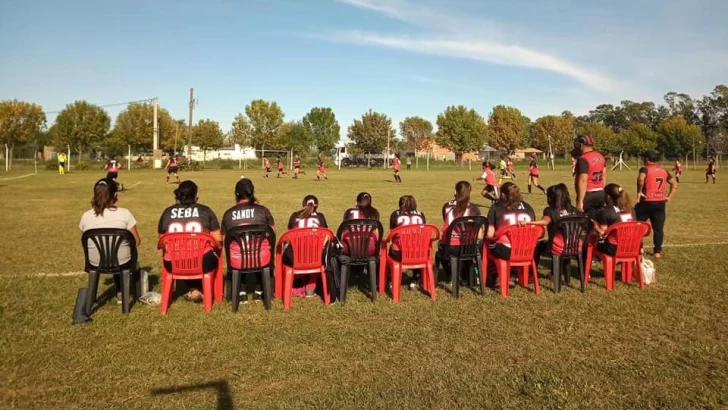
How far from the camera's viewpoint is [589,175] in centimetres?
748

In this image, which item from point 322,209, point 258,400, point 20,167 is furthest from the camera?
point 20,167

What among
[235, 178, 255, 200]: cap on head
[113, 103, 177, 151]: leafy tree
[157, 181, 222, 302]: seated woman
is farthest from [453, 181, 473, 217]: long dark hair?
[113, 103, 177, 151]: leafy tree

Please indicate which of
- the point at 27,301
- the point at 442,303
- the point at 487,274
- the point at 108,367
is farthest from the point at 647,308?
the point at 27,301

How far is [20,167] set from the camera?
4347 centimetres

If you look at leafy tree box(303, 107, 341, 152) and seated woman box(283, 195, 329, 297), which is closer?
seated woman box(283, 195, 329, 297)

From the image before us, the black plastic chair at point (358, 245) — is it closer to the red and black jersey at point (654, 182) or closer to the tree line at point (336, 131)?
the red and black jersey at point (654, 182)

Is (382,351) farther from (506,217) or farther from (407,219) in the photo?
(506,217)

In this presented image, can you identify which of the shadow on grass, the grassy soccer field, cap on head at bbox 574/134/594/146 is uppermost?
cap on head at bbox 574/134/594/146

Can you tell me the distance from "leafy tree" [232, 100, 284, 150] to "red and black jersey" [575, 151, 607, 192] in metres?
61.8

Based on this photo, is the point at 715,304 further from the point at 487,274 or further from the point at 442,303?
the point at 442,303

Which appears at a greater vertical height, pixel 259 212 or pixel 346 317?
pixel 259 212

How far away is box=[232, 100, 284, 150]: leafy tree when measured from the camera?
67.0 metres

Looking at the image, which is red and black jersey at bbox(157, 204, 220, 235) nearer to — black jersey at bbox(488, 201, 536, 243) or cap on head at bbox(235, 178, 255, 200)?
cap on head at bbox(235, 178, 255, 200)

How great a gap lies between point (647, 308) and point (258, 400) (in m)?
4.44
